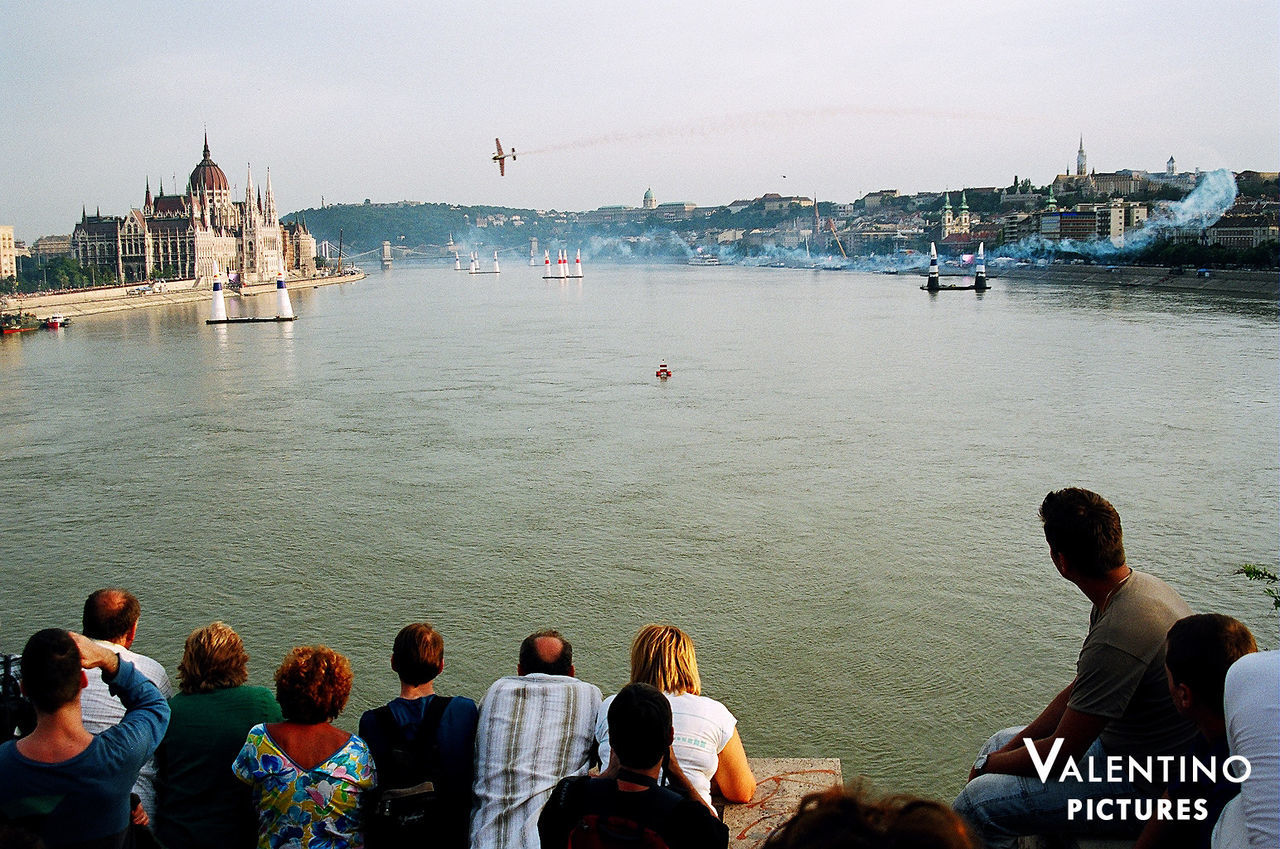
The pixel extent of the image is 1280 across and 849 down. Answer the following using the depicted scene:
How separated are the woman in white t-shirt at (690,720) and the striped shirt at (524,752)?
49 millimetres

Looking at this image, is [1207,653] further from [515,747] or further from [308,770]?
[308,770]

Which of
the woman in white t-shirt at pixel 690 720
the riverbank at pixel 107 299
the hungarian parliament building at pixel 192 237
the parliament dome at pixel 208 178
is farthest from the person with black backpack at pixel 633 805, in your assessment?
the parliament dome at pixel 208 178

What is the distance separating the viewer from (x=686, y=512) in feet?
26.6

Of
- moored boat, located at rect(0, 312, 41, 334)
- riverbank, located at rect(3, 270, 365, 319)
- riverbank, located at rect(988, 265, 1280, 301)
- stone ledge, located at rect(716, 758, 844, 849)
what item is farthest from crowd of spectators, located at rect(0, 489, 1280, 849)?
riverbank, located at rect(3, 270, 365, 319)

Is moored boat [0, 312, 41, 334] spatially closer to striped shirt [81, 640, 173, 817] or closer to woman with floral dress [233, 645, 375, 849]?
striped shirt [81, 640, 173, 817]

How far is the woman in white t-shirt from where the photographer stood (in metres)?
2.07

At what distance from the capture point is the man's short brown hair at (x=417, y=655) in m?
2.23

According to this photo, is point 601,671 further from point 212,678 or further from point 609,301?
point 609,301

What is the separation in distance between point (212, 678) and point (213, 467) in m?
8.58

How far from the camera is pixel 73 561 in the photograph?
23.9 feet

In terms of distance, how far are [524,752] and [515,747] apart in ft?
0.06

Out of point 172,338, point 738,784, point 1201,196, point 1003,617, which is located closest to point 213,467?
point 1003,617

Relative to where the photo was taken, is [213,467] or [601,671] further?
[213,467]

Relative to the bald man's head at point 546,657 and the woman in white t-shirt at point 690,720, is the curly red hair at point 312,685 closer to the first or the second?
the bald man's head at point 546,657
